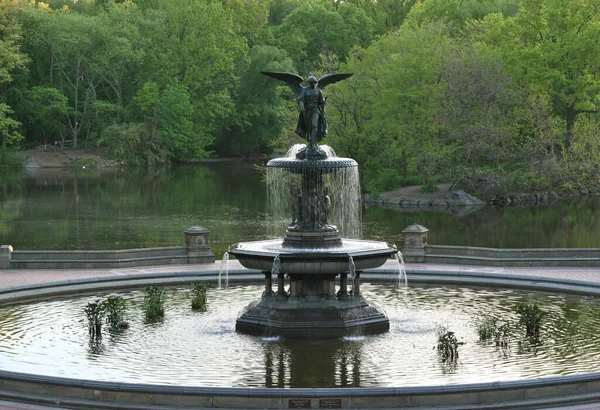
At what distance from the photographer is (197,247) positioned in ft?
118

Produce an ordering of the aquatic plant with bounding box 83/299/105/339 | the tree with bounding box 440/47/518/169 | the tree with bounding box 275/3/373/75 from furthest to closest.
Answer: the tree with bounding box 275/3/373/75
the tree with bounding box 440/47/518/169
the aquatic plant with bounding box 83/299/105/339

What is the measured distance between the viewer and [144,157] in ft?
346

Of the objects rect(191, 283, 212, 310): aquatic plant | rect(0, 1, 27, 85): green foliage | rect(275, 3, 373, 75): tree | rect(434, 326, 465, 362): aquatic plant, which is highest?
rect(275, 3, 373, 75): tree

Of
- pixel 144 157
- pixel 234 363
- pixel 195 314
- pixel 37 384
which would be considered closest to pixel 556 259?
pixel 195 314

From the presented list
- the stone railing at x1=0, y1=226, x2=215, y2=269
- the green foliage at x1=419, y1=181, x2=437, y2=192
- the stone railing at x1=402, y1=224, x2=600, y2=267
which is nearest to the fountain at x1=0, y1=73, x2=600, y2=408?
the stone railing at x1=0, y1=226, x2=215, y2=269

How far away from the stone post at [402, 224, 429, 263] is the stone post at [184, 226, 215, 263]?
6437mm

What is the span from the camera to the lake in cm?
4916

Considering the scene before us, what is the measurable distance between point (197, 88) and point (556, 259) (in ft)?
256

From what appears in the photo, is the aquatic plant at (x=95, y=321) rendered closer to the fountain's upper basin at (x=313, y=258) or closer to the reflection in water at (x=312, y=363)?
the fountain's upper basin at (x=313, y=258)

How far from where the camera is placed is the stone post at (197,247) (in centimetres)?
3575

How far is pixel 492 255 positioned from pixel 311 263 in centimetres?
1325

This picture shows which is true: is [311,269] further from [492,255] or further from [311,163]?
[492,255]

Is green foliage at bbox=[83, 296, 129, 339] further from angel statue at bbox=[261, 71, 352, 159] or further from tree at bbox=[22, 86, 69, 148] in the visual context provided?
tree at bbox=[22, 86, 69, 148]

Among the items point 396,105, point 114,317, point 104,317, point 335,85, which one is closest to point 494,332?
point 114,317
